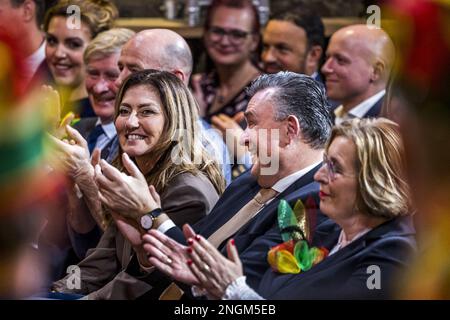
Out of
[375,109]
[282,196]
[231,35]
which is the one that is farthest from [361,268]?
[231,35]

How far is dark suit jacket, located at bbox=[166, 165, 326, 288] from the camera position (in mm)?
2627

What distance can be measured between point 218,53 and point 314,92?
1.13 metres

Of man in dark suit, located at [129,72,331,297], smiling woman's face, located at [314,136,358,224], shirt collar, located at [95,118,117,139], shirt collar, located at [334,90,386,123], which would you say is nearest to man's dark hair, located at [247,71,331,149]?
man in dark suit, located at [129,72,331,297]

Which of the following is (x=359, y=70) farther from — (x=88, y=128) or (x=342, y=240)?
(x=342, y=240)

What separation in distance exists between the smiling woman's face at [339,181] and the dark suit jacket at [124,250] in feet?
1.28

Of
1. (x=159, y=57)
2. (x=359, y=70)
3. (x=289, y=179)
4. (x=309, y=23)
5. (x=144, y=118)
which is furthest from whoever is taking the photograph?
(x=309, y=23)

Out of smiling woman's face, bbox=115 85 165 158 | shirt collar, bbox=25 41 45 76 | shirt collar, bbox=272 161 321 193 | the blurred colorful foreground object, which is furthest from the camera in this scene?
shirt collar, bbox=25 41 45 76

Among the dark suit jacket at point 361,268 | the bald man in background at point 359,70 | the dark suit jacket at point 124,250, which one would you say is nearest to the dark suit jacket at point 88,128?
the dark suit jacket at point 124,250

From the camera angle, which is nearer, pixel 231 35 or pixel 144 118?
pixel 144 118

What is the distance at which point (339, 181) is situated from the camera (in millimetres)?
2523

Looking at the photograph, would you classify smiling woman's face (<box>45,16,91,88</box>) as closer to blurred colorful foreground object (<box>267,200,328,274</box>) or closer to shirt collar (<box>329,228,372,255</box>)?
blurred colorful foreground object (<box>267,200,328,274</box>)

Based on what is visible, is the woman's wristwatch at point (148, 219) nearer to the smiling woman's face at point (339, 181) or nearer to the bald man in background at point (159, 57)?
the smiling woman's face at point (339, 181)

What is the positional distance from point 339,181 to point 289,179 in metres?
0.20
